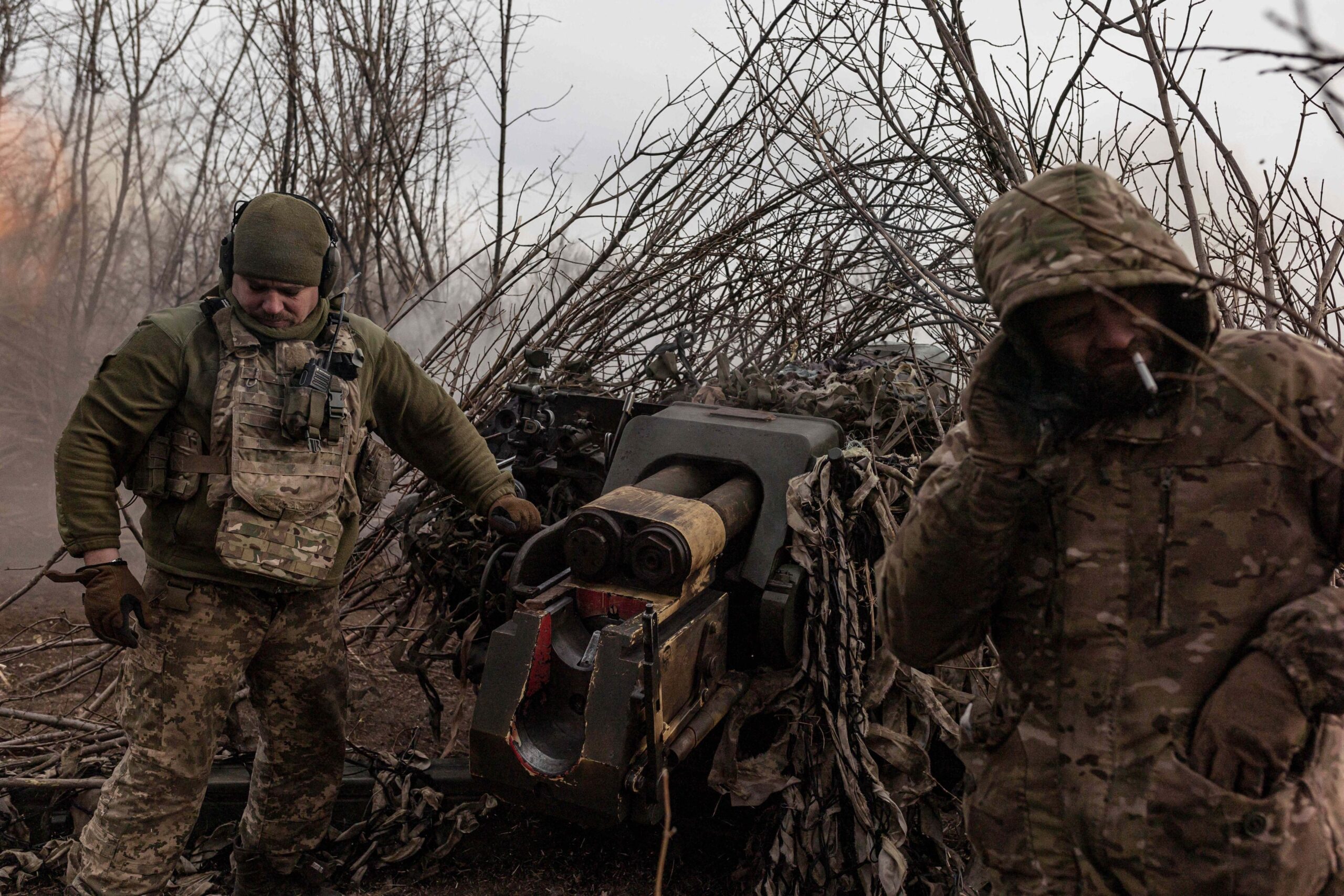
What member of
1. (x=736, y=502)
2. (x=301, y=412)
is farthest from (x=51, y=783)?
(x=736, y=502)

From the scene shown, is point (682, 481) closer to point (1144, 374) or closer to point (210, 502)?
point (210, 502)

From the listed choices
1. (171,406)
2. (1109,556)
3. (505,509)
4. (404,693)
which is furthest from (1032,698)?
(404,693)

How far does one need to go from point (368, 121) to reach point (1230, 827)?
7336mm

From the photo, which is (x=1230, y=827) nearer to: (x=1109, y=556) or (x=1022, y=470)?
(x=1109, y=556)

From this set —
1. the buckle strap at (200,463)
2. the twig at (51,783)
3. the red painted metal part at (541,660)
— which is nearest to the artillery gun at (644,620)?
the red painted metal part at (541,660)

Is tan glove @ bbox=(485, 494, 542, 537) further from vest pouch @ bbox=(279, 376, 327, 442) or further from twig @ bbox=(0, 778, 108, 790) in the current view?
twig @ bbox=(0, 778, 108, 790)

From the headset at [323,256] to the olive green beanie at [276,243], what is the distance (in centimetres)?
5

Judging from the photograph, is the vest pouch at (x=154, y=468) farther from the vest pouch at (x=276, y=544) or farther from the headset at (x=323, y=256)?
the headset at (x=323, y=256)

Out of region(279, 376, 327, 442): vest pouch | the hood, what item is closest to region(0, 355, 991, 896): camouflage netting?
region(279, 376, 327, 442): vest pouch

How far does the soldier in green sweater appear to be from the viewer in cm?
261

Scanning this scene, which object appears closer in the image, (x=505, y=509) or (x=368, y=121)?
(x=505, y=509)

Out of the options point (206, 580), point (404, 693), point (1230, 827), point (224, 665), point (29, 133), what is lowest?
point (404, 693)

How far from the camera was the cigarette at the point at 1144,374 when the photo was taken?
1389 mm

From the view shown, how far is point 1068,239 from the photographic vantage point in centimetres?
153
